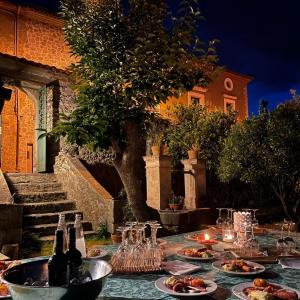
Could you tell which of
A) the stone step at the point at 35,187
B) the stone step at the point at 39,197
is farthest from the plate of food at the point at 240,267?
the stone step at the point at 35,187

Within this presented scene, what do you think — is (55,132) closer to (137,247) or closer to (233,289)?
(137,247)

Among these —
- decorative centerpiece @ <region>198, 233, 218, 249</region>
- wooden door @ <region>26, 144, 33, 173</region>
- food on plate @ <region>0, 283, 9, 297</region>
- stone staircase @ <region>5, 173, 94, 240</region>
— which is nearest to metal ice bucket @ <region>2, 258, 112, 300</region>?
food on plate @ <region>0, 283, 9, 297</region>

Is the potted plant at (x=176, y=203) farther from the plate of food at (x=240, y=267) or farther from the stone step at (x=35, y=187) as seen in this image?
the plate of food at (x=240, y=267)

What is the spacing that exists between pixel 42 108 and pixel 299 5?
1694 cm

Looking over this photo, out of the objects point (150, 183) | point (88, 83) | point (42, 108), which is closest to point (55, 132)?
point (88, 83)

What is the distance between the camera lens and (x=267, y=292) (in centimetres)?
196

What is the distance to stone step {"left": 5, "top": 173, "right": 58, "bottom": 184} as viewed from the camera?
31.8 ft

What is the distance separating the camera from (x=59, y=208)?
8820 millimetres

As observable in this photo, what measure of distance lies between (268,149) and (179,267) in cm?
696

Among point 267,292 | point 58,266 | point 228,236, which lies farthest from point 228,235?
point 58,266

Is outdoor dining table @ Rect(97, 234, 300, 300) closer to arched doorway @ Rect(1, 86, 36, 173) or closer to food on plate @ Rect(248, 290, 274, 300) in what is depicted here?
food on plate @ Rect(248, 290, 274, 300)

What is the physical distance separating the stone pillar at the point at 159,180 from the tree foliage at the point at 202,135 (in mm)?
3035

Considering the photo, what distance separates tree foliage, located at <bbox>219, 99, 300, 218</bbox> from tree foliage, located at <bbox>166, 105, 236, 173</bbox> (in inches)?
58.9

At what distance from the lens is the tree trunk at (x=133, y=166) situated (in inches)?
225
